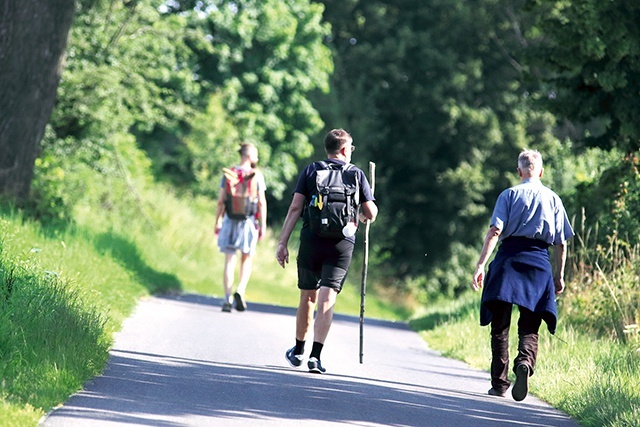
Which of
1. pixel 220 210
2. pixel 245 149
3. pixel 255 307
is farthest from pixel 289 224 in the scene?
pixel 255 307

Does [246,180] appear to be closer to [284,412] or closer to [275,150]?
[284,412]

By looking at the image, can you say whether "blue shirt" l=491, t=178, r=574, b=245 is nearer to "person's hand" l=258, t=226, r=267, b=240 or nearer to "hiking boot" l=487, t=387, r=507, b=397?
"hiking boot" l=487, t=387, r=507, b=397

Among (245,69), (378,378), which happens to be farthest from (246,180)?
(245,69)

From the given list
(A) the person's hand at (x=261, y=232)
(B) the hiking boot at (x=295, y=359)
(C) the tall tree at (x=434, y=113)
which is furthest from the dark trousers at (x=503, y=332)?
(C) the tall tree at (x=434, y=113)

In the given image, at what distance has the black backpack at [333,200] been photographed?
32.9 feet

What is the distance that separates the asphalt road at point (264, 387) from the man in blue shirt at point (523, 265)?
1.49ft

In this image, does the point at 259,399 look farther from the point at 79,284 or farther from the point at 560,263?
the point at 79,284

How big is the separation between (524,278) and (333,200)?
5.11ft

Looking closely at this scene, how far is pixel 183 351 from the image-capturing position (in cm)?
1114

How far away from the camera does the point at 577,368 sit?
10.6m

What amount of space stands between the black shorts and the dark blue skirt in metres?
1.15

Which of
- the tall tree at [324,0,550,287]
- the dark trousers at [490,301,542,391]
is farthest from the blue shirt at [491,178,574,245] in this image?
the tall tree at [324,0,550,287]

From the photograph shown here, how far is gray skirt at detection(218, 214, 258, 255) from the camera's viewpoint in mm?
15867

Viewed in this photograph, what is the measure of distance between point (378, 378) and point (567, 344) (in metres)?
2.47
